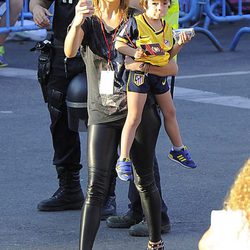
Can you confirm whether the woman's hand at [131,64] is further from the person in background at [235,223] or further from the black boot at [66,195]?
the person in background at [235,223]

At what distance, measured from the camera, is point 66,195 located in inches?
260

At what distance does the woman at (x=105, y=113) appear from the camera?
5.16 metres

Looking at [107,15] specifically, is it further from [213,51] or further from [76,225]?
[213,51]

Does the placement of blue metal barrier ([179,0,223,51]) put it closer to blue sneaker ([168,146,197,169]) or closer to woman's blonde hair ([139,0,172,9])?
blue sneaker ([168,146,197,169])

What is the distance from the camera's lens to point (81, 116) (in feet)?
19.6

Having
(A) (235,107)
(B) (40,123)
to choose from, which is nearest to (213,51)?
(A) (235,107)

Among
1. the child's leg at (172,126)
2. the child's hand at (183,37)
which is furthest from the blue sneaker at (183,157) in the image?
the child's hand at (183,37)

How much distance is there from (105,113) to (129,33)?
18.0 inches

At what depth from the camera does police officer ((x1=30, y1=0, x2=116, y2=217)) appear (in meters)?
6.14

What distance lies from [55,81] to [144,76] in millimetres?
1210

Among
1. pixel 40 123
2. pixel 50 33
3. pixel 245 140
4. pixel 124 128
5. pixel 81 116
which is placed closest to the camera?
pixel 124 128

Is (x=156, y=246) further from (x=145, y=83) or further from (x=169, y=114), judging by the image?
(x=145, y=83)

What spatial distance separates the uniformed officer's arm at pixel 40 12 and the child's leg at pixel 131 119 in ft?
3.47

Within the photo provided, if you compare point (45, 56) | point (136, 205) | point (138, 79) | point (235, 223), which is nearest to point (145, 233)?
point (136, 205)
